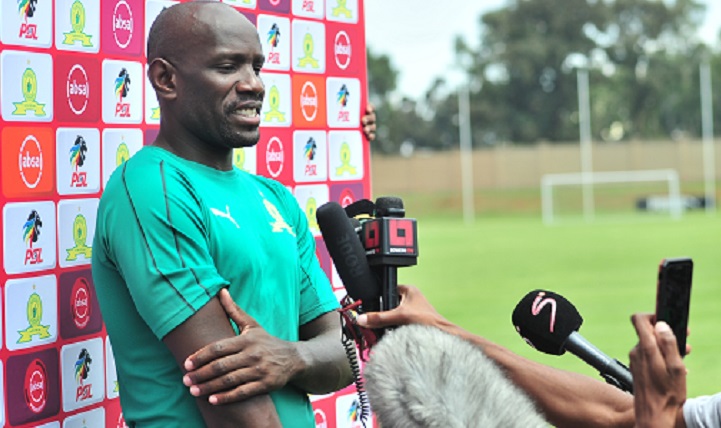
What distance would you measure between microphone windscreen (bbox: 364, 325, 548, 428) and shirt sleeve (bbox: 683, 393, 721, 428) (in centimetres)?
61

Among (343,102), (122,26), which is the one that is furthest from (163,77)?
(343,102)

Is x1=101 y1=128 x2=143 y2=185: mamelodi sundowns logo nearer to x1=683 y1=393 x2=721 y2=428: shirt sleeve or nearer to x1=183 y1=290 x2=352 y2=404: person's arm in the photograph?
x1=183 y1=290 x2=352 y2=404: person's arm

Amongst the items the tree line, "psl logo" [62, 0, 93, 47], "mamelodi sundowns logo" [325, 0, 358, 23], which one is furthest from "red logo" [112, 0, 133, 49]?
the tree line

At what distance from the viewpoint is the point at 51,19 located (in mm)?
3062

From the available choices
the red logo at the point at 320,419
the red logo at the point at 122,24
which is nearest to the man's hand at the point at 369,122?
the red logo at the point at 320,419

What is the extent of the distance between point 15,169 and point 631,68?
2034 inches

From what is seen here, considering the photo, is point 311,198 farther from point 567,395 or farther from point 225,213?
point 567,395

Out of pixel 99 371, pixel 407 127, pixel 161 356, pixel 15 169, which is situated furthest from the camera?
pixel 407 127

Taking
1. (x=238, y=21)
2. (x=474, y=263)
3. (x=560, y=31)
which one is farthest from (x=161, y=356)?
(x=560, y=31)

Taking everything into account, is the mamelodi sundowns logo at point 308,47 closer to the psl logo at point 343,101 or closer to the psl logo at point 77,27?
the psl logo at point 343,101

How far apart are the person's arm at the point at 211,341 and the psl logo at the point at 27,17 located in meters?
0.99

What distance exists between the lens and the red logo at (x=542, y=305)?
6.88 feet

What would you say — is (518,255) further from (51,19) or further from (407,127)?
(407,127)

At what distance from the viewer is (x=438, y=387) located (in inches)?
61.7
